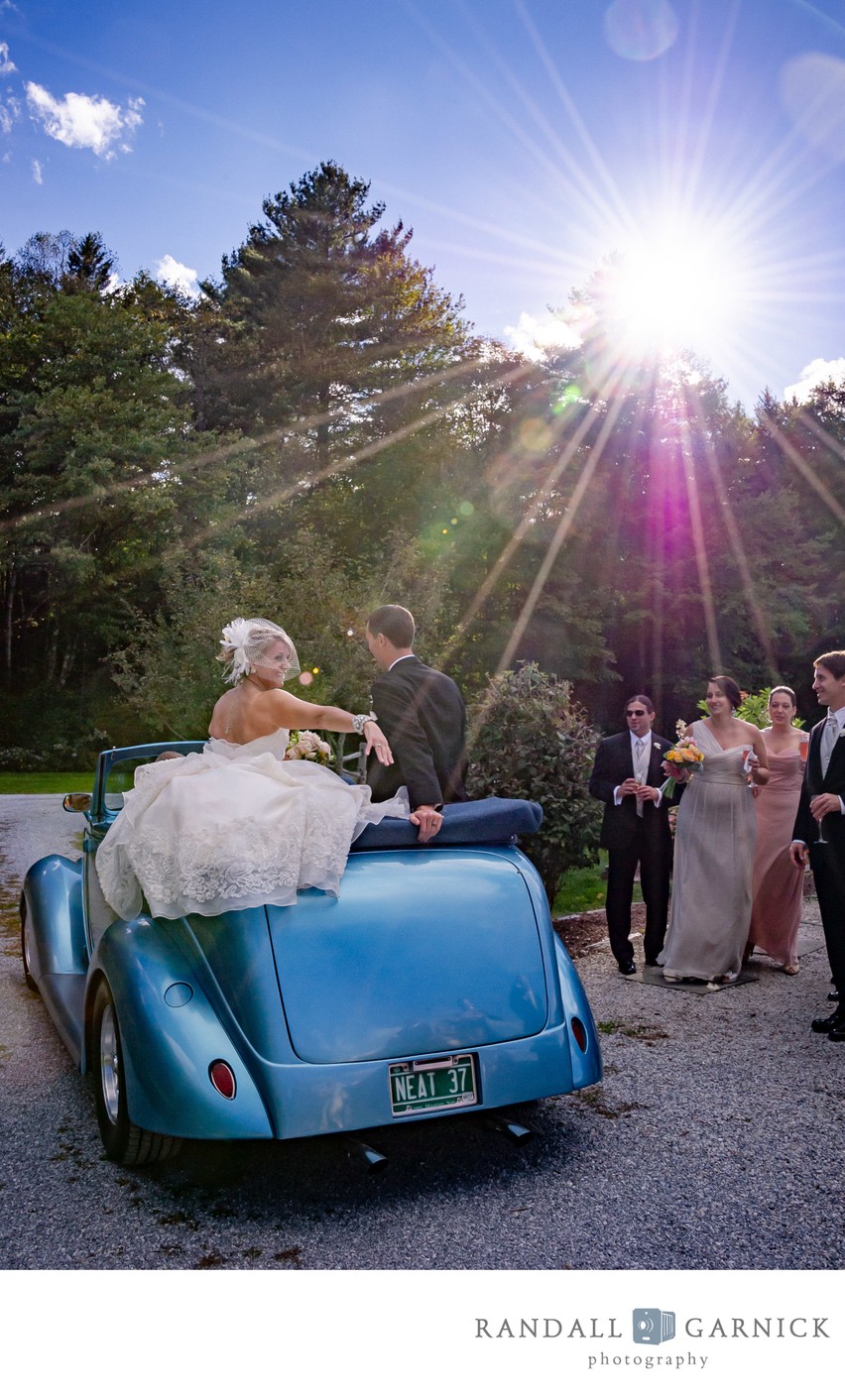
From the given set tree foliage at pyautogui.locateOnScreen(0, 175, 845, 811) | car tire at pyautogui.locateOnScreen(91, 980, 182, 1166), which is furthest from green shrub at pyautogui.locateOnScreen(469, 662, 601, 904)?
tree foliage at pyautogui.locateOnScreen(0, 175, 845, 811)

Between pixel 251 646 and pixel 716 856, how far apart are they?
4.07 metres

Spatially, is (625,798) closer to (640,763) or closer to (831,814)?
(640,763)

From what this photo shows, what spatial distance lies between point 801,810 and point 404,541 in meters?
13.5

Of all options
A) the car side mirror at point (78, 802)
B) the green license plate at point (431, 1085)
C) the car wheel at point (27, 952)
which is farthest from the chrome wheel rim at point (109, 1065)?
the car wheel at point (27, 952)

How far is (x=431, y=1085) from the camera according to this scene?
328 centimetres

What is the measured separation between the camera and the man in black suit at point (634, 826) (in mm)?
7035

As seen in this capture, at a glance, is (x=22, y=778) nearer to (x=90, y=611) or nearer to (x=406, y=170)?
(x=90, y=611)

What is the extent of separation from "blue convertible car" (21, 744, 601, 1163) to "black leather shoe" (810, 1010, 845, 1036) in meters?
2.45

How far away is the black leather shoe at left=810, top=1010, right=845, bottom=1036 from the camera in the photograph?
5531 millimetres

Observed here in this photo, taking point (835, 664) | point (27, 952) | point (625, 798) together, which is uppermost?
point (835, 664)

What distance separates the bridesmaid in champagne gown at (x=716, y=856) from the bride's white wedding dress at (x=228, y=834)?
144 inches

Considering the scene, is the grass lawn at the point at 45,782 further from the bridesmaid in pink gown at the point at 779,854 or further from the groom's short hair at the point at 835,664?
the groom's short hair at the point at 835,664

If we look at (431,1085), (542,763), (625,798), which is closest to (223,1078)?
(431,1085)

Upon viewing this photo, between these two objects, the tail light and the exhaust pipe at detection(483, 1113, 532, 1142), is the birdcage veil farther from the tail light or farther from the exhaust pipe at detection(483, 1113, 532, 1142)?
the exhaust pipe at detection(483, 1113, 532, 1142)
